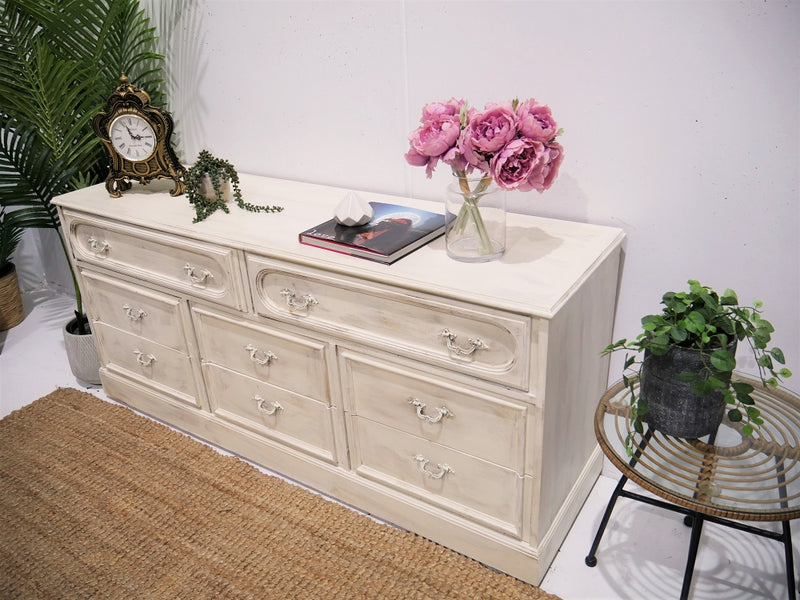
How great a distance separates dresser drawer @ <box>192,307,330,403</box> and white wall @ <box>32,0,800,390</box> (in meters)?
0.57

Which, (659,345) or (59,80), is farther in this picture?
(59,80)

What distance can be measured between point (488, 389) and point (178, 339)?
1.06m

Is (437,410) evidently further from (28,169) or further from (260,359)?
(28,169)

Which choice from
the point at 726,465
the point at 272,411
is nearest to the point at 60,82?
the point at 272,411

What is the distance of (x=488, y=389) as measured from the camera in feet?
4.99

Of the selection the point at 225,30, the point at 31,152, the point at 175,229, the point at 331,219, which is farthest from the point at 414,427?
the point at 31,152

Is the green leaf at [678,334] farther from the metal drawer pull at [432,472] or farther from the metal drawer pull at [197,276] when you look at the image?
the metal drawer pull at [197,276]

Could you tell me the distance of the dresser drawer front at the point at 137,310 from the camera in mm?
2094

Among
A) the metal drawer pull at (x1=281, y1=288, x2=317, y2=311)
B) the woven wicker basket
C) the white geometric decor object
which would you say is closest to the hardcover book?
the white geometric decor object

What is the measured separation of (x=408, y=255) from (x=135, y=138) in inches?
41.0

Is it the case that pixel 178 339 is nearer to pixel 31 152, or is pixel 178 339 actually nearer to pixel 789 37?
pixel 31 152

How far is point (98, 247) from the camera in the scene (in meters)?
2.18

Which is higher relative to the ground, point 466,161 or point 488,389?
point 466,161

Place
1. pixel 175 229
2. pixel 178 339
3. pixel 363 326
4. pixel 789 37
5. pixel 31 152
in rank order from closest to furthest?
1. pixel 789 37
2. pixel 363 326
3. pixel 175 229
4. pixel 178 339
5. pixel 31 152
